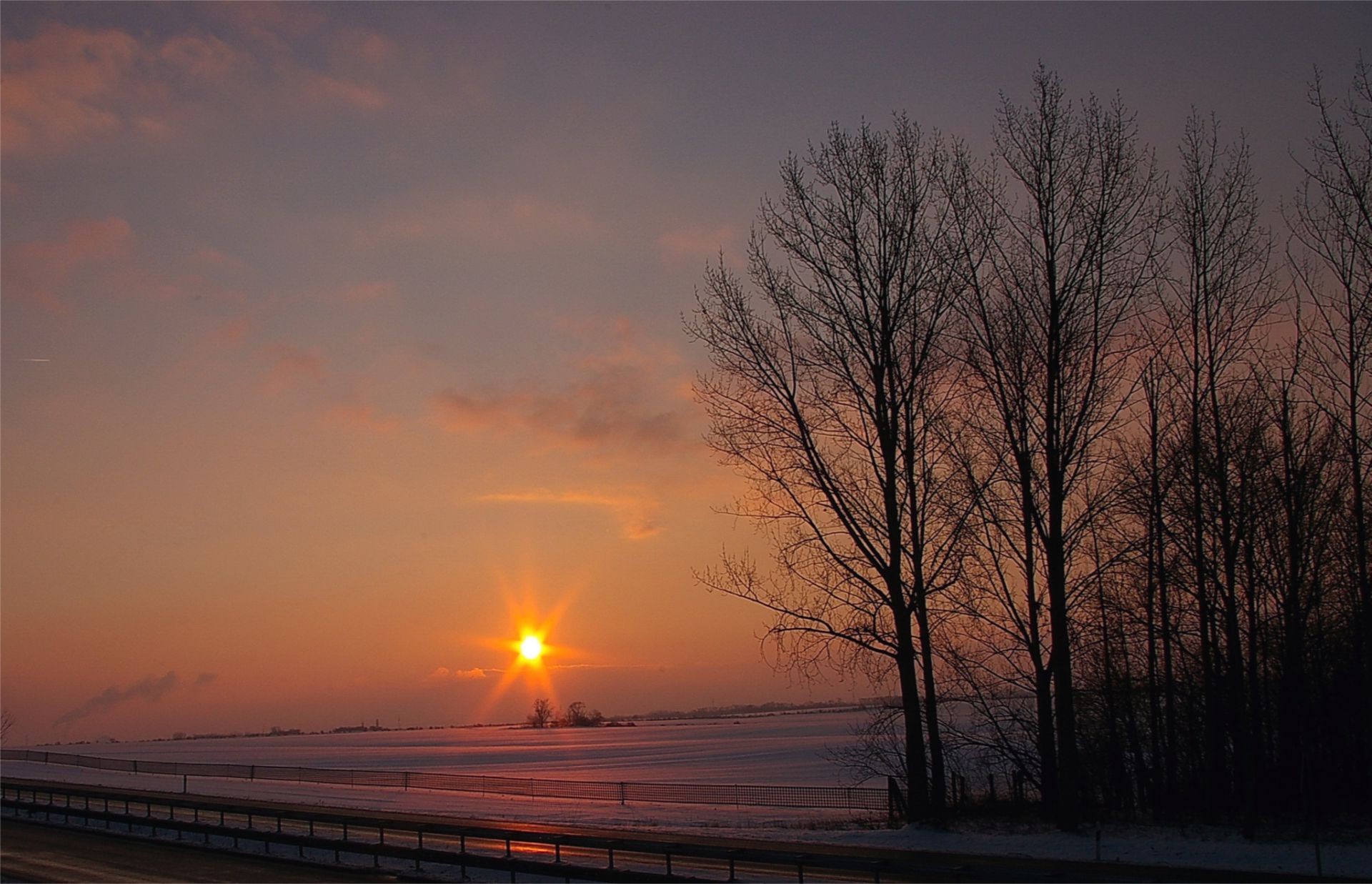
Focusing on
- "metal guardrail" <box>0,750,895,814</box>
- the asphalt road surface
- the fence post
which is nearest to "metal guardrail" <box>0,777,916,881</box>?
the asphalt road surface

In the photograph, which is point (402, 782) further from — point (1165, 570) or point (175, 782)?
point (1165, 570)

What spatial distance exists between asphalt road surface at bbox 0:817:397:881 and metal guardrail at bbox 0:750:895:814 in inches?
657

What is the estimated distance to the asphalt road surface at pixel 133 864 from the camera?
2120cm

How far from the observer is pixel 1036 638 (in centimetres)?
2803

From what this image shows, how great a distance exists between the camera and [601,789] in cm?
5359

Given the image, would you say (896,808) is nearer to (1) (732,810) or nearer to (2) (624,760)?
(1) (732,810)

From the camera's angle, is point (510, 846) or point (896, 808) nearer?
point (510, 846)

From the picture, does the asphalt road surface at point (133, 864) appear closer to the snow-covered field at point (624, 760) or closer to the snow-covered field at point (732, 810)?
the snow-covered field at point (732, 810)

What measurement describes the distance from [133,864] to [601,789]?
3240cm

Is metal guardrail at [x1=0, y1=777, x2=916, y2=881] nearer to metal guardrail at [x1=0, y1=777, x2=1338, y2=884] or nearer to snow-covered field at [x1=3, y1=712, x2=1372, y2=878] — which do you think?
metal guardrail at [x1=0, y1=777, x2=1338, y2=884]

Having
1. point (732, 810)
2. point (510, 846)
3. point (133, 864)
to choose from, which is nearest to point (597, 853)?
point (510, 846)

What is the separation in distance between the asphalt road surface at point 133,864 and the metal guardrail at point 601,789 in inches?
657

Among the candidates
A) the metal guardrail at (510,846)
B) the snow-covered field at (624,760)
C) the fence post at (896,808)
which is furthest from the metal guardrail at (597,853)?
the snow-covered field at (624,760)

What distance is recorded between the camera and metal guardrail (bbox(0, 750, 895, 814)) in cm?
4194
